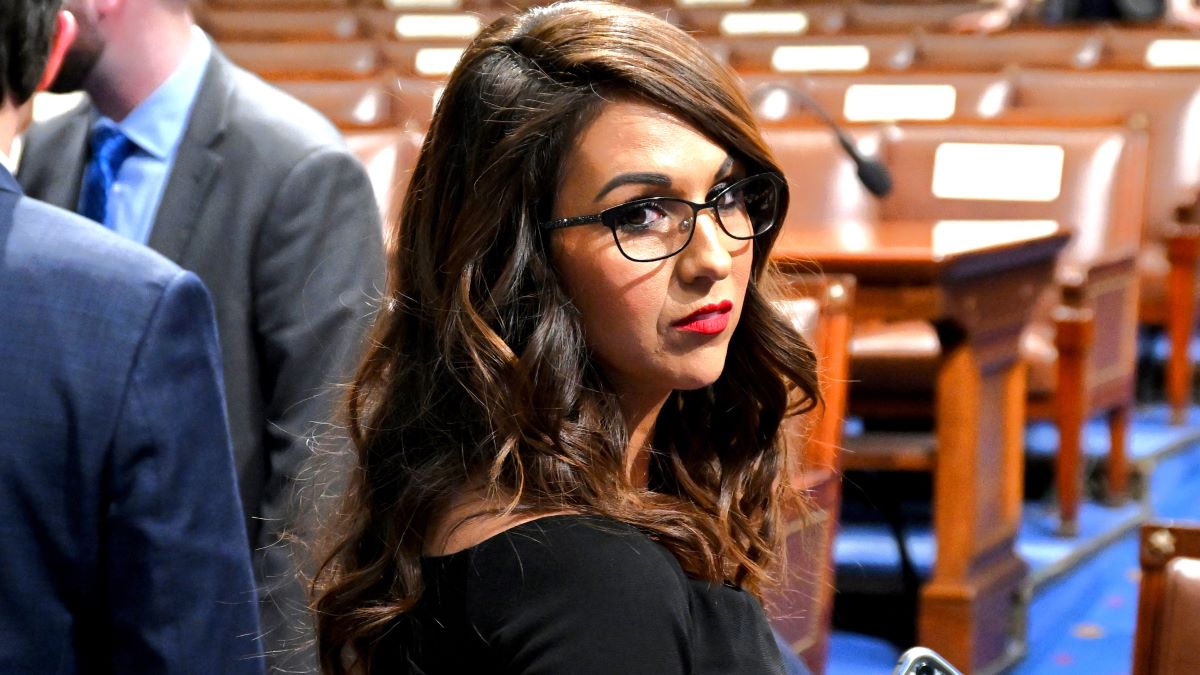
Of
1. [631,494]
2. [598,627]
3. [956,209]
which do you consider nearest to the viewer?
[598,627]

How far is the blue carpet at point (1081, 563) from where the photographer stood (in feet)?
10.8

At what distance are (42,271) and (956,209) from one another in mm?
3597

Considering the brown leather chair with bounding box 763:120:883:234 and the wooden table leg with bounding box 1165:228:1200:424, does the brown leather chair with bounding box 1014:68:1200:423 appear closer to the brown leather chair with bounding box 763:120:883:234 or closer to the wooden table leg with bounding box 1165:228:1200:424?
the wooden table leg with bounding box 1165:228:1200:424

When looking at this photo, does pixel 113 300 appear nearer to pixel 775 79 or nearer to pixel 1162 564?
pixel 1162 564

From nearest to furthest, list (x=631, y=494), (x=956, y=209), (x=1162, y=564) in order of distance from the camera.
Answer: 1. (x=631, y=494)
2. (x=1162, y=564)
3. (x=956, y=209)

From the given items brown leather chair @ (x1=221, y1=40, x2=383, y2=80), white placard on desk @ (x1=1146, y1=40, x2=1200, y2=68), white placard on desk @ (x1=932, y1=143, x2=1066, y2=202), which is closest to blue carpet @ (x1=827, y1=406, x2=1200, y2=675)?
white placard on desk @ (x1=932, y1=143, x2=1066, y2=202)

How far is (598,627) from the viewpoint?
90 centimetres

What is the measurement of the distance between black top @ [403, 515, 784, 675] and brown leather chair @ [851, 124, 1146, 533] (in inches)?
110

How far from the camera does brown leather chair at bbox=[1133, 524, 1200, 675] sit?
1.52 meters

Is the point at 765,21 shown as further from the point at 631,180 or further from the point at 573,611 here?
the point at 573,611

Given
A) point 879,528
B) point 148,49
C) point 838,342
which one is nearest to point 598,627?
point 148,49

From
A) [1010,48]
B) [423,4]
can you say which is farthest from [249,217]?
[423,4]

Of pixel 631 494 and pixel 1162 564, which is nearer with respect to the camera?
pixel 631 494

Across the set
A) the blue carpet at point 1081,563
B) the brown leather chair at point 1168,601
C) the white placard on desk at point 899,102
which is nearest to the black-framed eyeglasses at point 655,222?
the brown leather chair at point 1168,601
